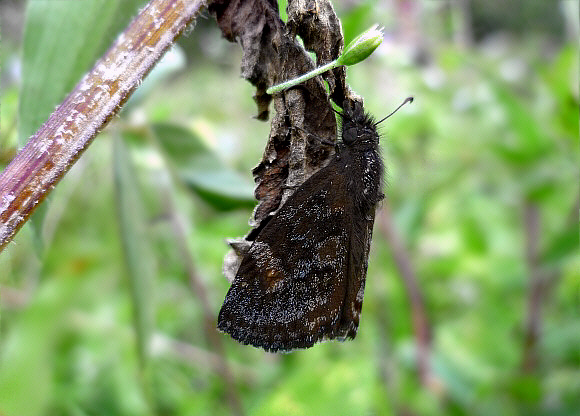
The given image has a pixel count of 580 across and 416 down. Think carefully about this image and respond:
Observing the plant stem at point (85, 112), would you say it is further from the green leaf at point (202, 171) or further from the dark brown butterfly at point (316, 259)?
the green leaf at point (202, 171)

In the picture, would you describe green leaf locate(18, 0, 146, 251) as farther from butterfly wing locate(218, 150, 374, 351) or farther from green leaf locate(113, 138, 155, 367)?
green leaf locate(113, 138, 155, 367)

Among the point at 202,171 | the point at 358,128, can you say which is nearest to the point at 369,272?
the point at 202,171

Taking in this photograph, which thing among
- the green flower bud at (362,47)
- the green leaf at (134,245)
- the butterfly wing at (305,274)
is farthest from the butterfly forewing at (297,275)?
the green leaf at (134,245)

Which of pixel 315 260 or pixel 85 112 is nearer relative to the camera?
pixel 85 112

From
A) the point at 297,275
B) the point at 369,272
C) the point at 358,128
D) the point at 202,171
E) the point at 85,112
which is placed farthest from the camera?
the point at 369,272

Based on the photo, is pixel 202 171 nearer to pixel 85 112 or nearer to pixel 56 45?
pixel 56 45

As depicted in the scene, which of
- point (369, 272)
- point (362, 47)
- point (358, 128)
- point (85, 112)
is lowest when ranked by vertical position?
point (85, 112)
